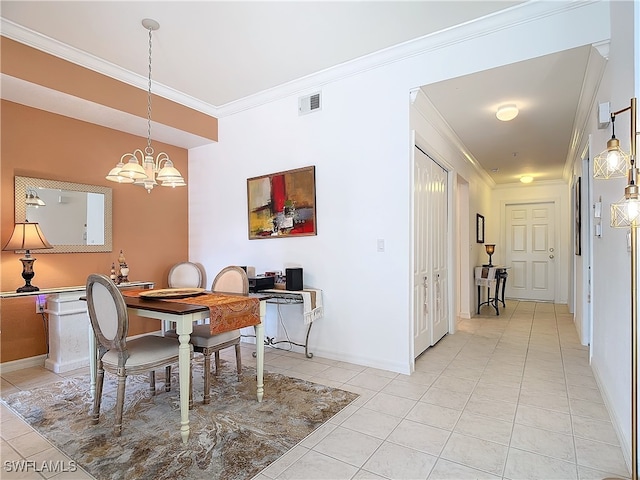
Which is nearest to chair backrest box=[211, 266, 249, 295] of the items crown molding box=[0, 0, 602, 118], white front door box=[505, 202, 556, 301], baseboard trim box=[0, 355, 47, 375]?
baseboard trim box=[0, 355, 47, 375]

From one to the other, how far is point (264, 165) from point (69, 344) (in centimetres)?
268

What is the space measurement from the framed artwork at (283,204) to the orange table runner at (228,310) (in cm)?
136

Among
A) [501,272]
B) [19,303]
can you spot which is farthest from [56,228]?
[501,272]

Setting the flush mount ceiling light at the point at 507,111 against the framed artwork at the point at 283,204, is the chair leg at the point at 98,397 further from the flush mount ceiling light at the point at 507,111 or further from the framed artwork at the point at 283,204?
the flush mount ceiling light at the point at 507,111

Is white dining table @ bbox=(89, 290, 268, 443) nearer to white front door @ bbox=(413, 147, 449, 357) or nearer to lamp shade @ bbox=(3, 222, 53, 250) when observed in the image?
lamp shade @ bbox=(3, 222, 53, 250)

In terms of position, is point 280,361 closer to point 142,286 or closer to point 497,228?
point 142,286

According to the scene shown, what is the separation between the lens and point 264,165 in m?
4.14

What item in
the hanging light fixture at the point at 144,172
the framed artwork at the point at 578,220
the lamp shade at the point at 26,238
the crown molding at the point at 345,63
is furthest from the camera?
the framed artwork at the point at 578,220

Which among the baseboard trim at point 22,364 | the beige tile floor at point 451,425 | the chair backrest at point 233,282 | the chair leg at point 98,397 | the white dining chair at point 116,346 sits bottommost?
the beige tile floor at point 451,425

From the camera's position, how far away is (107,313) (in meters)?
2.23

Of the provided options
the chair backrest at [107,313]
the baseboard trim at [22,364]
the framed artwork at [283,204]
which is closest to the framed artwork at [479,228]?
the framed artwork at [283,204]

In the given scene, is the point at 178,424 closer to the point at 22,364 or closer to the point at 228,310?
the point at 228,310

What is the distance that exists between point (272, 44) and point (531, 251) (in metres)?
7.05

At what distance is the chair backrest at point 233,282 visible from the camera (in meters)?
3.15
